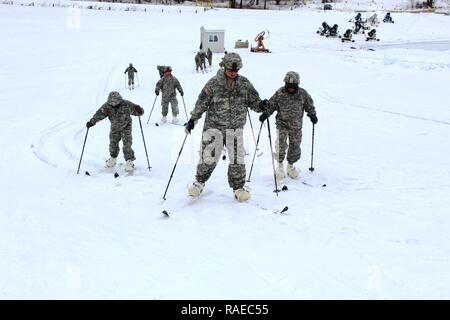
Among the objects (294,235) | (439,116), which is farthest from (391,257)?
(439,116)

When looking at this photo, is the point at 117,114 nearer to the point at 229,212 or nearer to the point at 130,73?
the point at 229,212

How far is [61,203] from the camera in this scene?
6.48 metres

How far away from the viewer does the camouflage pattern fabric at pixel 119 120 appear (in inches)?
312

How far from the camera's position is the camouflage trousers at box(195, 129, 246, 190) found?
6.17m

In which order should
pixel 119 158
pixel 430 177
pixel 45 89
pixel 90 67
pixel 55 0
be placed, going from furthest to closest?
pixel 55 0 < pixel 90 67 < pixel 45 89 < pixel 119 158 < pixel 430 177

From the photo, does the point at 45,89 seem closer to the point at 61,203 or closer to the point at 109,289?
the point at 61,203

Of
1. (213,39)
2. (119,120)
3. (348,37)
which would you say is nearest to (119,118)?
(119,120)

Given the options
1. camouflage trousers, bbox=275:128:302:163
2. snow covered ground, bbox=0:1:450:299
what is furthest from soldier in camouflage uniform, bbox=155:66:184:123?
camouflage trousers, bbox=275:128:302:163

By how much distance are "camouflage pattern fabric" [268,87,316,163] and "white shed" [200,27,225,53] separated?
25.1 metres

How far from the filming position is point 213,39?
31688 mm

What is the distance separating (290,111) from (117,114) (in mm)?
3140

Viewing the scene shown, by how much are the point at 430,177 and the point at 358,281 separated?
4078 mm

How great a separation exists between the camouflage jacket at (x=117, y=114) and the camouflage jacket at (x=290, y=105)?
262 cm

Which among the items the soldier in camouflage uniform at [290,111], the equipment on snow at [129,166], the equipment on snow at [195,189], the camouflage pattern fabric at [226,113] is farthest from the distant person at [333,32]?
the equipment on snow at [195,189]
